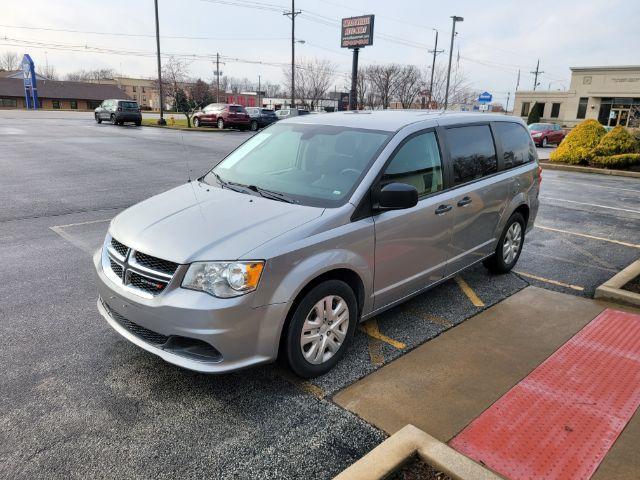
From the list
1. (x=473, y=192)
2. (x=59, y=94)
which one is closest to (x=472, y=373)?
(x=473, y=192)


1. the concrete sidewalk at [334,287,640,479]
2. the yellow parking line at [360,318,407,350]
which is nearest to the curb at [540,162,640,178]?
the concrete sidewalk at [334,287,640,479]

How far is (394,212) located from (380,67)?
2338 inches

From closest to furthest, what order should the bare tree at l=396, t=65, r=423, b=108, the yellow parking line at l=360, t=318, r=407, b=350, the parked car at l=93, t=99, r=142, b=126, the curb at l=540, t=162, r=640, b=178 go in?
the yellow parking line at l=360, t=318, r=407, b=350
the curb at l=540, t=162, r=640, b=178
the parked car at l=93, t=99, r=142, b=126
the bare tree at l=396, t=65, r=423, b=108

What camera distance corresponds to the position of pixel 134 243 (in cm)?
324

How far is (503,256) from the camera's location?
220 inches

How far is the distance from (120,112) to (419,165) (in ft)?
109

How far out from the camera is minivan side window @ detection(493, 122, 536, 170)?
535 centimetres

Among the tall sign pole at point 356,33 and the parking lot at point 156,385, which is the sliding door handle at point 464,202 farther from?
the tall sign pole at point 356,33

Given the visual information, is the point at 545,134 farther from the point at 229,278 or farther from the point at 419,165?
the point at 229,278

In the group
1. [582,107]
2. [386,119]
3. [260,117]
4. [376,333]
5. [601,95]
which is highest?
[601,95]

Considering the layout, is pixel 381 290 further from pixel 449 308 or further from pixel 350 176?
pixel 449 308

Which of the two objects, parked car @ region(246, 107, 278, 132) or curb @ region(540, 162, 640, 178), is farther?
parked car @ region(246, 107, 278, 132)

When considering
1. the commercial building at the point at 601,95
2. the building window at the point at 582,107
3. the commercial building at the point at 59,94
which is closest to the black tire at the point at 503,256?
the commercial building at the point at 601,95

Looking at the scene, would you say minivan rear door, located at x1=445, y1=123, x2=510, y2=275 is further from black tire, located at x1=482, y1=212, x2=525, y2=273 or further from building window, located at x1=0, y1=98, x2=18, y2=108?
building window, located at x1=0, y1=98, x2=18, y2=108
